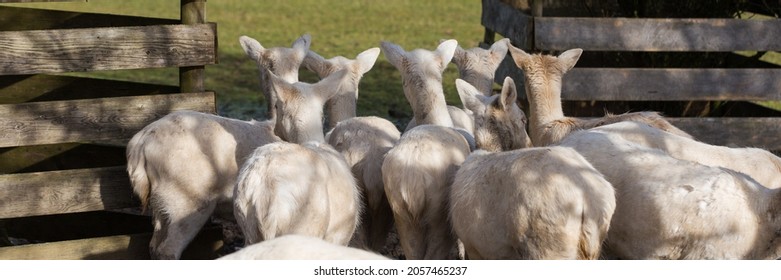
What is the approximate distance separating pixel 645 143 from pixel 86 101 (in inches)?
139

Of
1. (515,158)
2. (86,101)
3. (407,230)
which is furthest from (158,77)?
(515,158)

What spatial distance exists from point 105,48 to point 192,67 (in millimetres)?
599

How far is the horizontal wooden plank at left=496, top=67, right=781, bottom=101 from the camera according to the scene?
9586 millimetres

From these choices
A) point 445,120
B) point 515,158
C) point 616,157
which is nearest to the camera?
Result: point 515,158

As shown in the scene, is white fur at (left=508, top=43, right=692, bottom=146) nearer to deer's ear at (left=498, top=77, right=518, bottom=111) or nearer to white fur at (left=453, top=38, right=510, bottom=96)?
white fur at (left=453, top=38, right=510, bottom=96)

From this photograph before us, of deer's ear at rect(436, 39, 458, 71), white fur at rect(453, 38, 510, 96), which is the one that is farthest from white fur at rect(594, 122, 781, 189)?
white fur at rect(453, 38, 510, 96)

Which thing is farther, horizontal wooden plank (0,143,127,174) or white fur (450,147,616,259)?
horizontal wooden plank (0,143,127,174)

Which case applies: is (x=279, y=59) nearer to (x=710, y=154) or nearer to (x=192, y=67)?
A: (x=192, y=67)

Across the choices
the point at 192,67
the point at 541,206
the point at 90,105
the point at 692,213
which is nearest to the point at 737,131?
the point at 692,213

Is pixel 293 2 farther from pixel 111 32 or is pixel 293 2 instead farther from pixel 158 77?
pixel 111 32

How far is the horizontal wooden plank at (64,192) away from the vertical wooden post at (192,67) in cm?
69

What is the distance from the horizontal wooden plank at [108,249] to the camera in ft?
25.6

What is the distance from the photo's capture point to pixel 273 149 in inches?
261

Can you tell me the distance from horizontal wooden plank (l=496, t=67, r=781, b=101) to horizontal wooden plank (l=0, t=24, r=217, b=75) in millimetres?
2864
